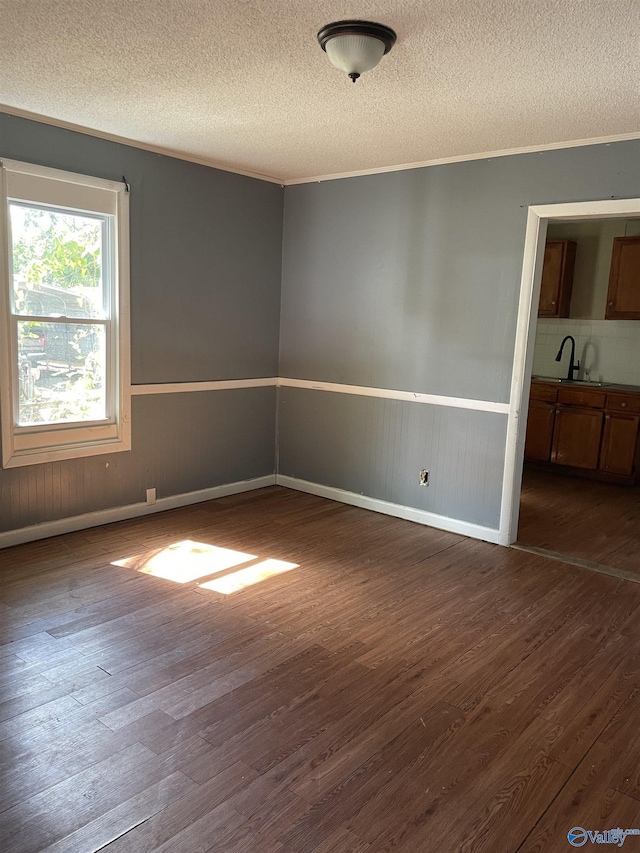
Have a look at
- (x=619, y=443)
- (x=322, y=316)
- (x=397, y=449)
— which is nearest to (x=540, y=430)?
(x=619, y=443)

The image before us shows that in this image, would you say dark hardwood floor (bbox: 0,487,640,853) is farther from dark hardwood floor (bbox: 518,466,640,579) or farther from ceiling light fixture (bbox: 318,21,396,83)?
ceiling light fixture (bbox: 318,21,396,83)

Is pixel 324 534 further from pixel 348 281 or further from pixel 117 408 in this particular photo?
pixel 348 281

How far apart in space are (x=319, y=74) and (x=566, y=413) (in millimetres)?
4353

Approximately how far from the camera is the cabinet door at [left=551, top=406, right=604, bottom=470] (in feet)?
19.9

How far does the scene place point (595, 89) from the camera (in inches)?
116

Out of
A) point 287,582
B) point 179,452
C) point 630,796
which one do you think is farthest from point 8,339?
point 630,796

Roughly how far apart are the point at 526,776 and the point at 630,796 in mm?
319

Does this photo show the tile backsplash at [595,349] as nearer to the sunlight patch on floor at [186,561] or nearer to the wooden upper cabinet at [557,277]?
the wooden upper cabinet at [557,277]

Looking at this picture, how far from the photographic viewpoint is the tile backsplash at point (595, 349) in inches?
248

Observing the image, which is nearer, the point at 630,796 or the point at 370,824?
the point at 370,824

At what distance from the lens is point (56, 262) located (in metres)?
4.01

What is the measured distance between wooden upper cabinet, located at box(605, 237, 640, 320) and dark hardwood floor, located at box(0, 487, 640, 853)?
10.1 feet
